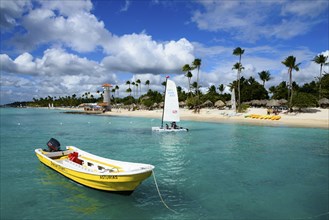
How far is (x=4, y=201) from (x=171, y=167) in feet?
37.3

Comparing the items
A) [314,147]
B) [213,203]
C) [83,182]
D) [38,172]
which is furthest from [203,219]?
[314,147]

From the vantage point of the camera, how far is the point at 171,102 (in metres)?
39.9

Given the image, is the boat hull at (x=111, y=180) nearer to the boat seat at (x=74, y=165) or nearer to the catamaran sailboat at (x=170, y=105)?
the boat seat at (x=74, y=165)

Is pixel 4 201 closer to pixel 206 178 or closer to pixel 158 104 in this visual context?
pixel 206 178

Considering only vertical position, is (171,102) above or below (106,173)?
above

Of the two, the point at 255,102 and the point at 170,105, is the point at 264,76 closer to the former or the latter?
the point at 255,102

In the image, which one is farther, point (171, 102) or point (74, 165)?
point (171, 102)

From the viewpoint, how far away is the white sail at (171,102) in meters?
39.3

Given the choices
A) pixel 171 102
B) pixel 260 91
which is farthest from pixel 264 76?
pixel 171 102

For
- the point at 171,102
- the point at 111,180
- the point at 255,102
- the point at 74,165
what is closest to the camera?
the point at 111,180

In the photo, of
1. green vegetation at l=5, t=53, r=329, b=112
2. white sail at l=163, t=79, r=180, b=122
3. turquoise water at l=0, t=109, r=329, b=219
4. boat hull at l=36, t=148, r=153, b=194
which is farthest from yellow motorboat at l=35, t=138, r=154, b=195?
green vegetation at l=5, t=53, r=329, b=112

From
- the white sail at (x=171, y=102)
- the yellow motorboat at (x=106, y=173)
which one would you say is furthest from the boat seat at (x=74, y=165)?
the white sail at (x=171, y=102)

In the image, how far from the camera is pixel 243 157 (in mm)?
23766

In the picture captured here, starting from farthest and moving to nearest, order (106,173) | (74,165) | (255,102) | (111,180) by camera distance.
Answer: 1. (255,102)
2. (74,165)
3. (106,173)
4. (111,180)
